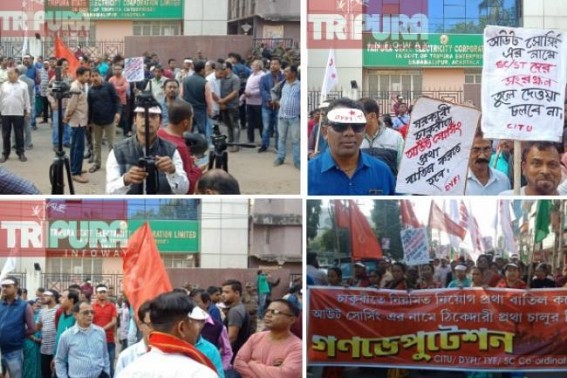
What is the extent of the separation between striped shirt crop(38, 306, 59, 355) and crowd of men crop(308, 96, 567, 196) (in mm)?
1151

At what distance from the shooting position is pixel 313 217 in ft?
15.8

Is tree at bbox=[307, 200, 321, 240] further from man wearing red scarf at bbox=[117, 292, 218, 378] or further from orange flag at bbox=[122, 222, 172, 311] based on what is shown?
man wearing red scarf at bbox=[117, 292, 218, 378]

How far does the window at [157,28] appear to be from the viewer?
4.76 metres

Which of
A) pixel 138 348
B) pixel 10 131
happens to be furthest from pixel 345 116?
pixel 10 131

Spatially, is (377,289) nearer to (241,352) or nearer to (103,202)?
(241,352)

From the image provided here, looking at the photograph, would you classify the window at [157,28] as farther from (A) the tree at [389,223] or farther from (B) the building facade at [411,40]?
(A) the tree at [389,223]

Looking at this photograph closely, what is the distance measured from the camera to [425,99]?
4.84 m

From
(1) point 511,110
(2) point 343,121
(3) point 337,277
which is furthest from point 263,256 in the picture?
(1) point 511,110

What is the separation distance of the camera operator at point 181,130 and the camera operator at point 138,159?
0.07ft

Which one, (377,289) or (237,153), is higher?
(237,153)

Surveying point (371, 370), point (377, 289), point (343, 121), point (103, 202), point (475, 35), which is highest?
point (475, 35)

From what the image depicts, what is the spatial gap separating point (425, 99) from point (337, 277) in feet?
2.61

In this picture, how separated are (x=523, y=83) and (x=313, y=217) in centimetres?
99

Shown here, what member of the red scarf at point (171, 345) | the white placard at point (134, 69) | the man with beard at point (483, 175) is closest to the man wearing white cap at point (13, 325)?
the white placard at point (134, 69)
